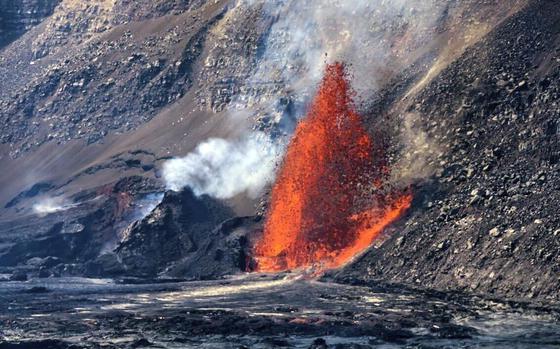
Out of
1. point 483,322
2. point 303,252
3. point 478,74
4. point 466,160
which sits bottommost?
point 483,322

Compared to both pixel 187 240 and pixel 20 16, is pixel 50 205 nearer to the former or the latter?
pixel 187 240

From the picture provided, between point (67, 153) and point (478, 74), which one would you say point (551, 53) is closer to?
point (478, 74)

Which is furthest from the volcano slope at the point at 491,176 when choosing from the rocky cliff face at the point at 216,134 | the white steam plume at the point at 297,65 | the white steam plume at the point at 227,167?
the white steam plume at the point at 227,167

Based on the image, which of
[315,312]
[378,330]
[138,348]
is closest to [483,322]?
[378,330]

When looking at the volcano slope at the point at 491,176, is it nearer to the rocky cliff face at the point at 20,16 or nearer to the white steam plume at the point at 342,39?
the white steam plume at the point at 342,39

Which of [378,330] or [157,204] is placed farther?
[157,204]

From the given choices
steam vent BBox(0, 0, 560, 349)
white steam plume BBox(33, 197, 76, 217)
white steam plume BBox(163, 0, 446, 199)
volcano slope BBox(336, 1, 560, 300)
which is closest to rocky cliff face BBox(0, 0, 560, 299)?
volcano slope BBox(336, 1, 560, 300)
